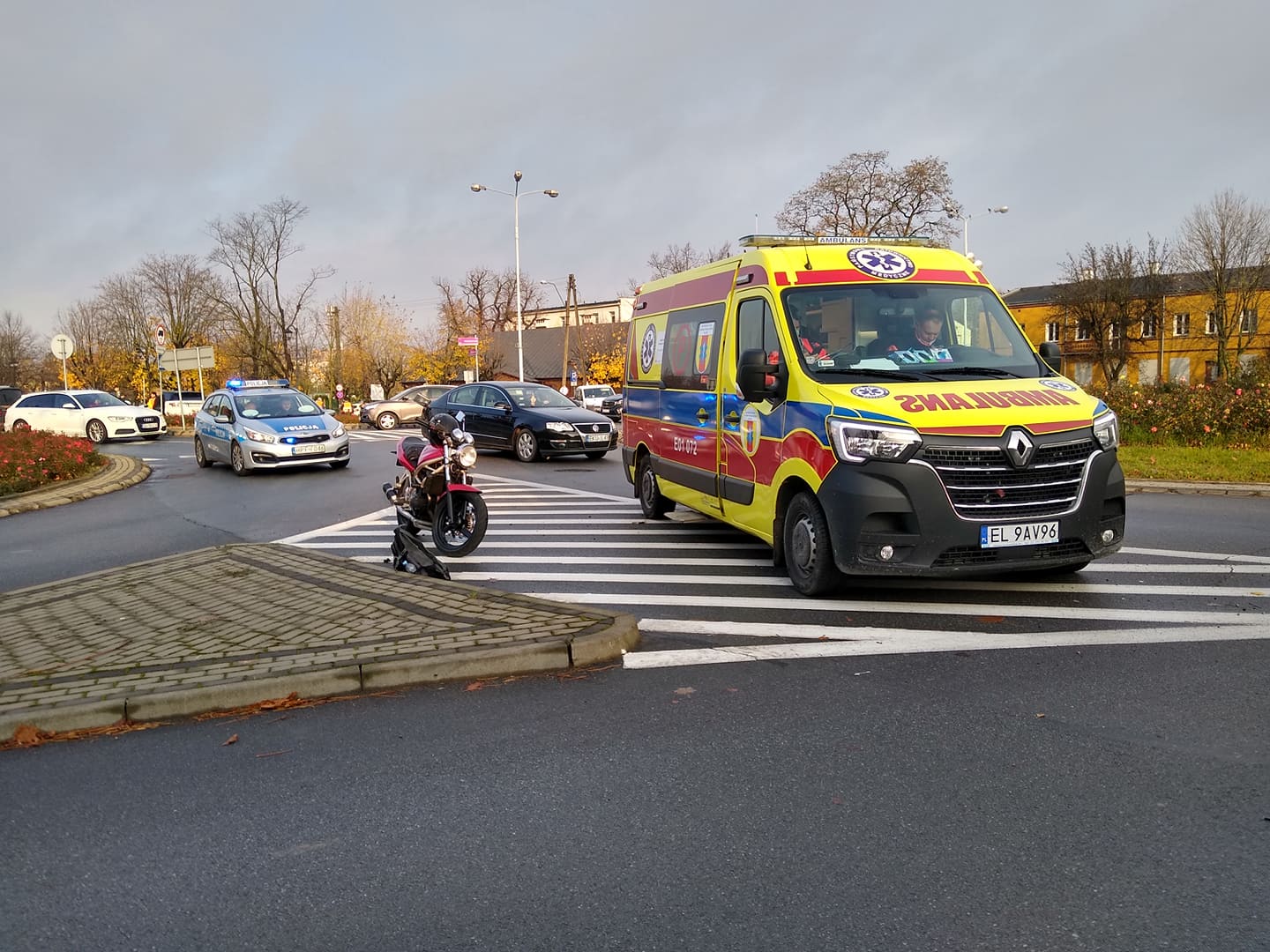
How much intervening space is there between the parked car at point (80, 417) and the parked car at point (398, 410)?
915 cm

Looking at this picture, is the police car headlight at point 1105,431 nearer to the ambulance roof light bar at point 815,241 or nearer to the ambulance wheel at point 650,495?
the ambulance roof light bar at point 815,241

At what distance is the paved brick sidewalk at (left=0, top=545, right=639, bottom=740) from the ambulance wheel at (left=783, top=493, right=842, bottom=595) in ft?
5.33

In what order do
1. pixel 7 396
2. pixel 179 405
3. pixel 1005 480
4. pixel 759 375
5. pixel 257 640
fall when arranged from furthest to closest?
pixel 179 405 → pixel 7 396 → pixel 759 375 → pixel 1005 480 → pixel 257 640

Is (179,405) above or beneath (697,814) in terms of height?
above

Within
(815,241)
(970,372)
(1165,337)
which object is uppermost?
(1165,337)

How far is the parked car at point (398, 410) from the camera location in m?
38.8

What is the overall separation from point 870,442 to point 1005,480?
900 millimetres

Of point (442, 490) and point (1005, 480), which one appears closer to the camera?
point (1005, 480)

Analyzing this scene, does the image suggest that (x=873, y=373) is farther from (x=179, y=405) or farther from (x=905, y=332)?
(x=179, y=405)

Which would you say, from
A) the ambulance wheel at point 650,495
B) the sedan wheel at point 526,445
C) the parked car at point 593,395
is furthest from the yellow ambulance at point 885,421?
the parked car at point 593,395

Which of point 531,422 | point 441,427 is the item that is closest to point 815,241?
point 441,427

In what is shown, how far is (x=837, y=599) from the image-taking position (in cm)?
690

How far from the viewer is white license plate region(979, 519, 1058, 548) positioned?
627 cm

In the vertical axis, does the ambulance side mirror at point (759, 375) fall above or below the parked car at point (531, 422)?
above
